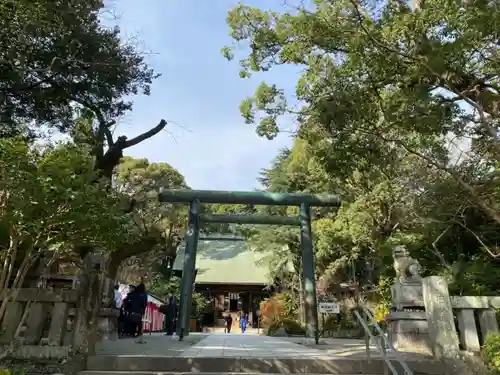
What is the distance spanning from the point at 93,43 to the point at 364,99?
533cm

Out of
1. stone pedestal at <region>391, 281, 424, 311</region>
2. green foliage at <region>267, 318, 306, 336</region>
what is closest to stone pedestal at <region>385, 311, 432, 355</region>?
stone pedestal at <region>391, 281, 424, 311</region>

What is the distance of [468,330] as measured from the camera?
5.80 meters

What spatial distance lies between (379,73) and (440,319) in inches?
153

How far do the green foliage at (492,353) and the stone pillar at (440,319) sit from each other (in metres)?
0.41

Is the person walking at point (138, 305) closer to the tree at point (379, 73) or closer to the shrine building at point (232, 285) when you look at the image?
the tree at point (379, 73)

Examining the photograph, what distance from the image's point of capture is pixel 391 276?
1555cm

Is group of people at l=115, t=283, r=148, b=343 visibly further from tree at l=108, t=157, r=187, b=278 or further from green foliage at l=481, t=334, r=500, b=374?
tree at l=108, t=157, r=187, b=278

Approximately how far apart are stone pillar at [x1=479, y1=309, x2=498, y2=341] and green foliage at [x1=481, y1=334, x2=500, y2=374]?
43 cm

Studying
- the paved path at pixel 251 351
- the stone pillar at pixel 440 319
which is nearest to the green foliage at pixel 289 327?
the paved path at pixel 251 351

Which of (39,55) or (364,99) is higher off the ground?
(39,55)

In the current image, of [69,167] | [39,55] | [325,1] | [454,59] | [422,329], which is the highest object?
[325,1]

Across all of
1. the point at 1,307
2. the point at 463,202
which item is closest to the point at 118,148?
the point at 1,307

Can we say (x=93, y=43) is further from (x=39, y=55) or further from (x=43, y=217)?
(x=43, y=217)

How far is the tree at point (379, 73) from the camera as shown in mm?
6336
